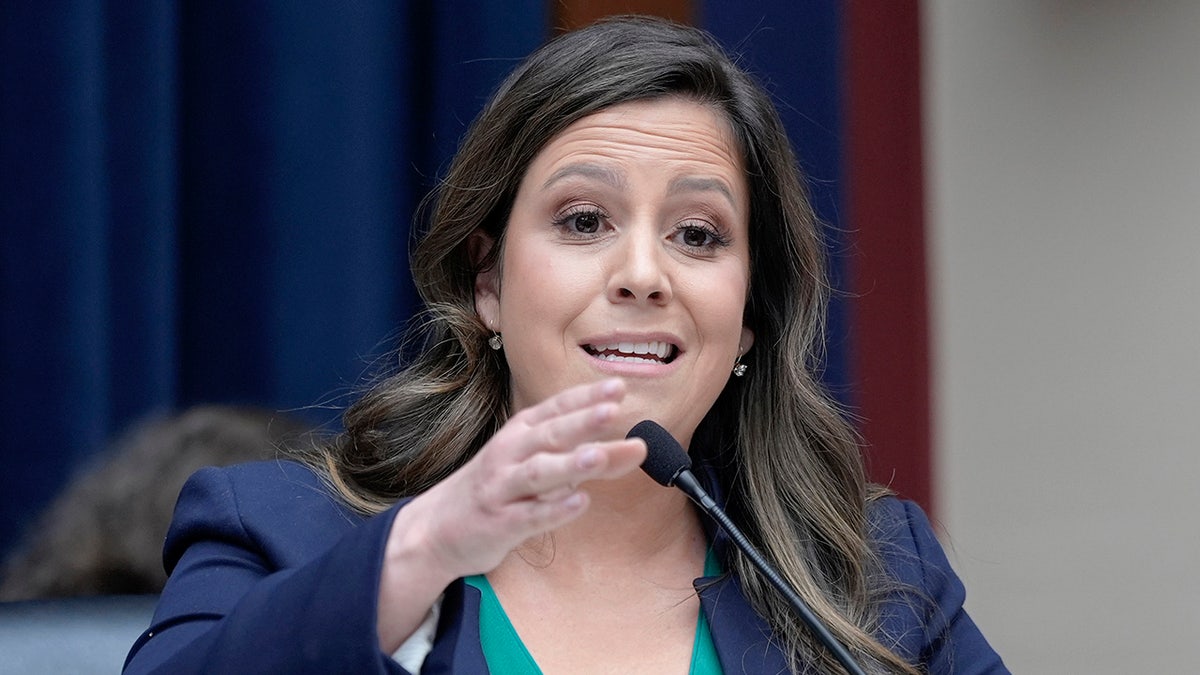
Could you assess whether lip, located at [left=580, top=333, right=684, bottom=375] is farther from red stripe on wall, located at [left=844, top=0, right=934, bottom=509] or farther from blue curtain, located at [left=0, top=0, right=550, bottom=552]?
red stripe on wall, located at [left=844, top=0, right=934, bottom=509]

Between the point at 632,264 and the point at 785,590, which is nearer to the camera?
the point at 785,590

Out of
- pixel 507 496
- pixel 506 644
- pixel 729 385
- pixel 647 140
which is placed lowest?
pixel 506 644

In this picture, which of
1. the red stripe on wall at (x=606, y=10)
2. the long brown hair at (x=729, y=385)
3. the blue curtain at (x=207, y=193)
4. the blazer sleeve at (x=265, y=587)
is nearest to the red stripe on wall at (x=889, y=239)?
the red stripe on wall at (x=606, y=10)

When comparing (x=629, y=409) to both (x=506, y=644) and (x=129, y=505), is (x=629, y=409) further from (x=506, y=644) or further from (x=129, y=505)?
(x=129, y=505)

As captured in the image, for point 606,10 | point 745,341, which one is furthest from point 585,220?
point 606,10

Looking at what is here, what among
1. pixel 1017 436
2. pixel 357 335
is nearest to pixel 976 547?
pixel 1017 436

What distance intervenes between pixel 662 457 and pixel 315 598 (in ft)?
1.17

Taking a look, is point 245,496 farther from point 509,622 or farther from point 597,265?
point 597,265

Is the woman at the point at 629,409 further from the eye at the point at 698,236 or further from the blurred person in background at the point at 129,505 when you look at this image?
the blurred person in background at the point at 129,505

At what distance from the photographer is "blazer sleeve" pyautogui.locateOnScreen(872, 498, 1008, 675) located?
5.82ft

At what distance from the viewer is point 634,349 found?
169cm

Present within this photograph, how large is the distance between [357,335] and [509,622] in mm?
854

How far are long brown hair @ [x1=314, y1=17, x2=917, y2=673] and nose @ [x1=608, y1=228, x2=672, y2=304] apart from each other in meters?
0.19

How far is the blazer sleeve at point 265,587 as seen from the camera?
1.29m
